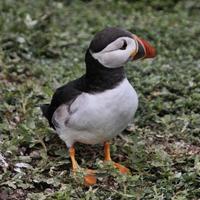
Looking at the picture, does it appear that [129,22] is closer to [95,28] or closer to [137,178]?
[95,28]

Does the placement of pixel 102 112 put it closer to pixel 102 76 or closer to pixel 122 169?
pixel 102 76

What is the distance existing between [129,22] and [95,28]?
18.1 inches

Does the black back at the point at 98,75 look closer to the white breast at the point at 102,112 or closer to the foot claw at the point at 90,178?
the white breast at the point at 102,112

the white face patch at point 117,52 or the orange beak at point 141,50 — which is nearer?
the white face patch at point 117,52

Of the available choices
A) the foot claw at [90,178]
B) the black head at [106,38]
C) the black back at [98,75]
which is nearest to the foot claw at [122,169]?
the foot claw at [90,178]

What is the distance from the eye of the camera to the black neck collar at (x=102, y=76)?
3980mm

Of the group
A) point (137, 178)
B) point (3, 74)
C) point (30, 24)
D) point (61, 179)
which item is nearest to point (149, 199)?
point (137, 178)

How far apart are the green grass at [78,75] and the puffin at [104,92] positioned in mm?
280

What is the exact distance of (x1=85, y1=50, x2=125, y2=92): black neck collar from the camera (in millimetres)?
3980

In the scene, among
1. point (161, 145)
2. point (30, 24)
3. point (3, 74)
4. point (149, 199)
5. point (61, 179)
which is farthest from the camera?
point (30, 24)

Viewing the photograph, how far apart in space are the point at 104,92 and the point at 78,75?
Answer: 1812mm

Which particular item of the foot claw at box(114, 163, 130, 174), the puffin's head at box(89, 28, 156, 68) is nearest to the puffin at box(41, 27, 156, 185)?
the puffin's head at box(89, 28, 156, 68)

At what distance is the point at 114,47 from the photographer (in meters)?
3.88

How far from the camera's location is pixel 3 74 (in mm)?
5762
